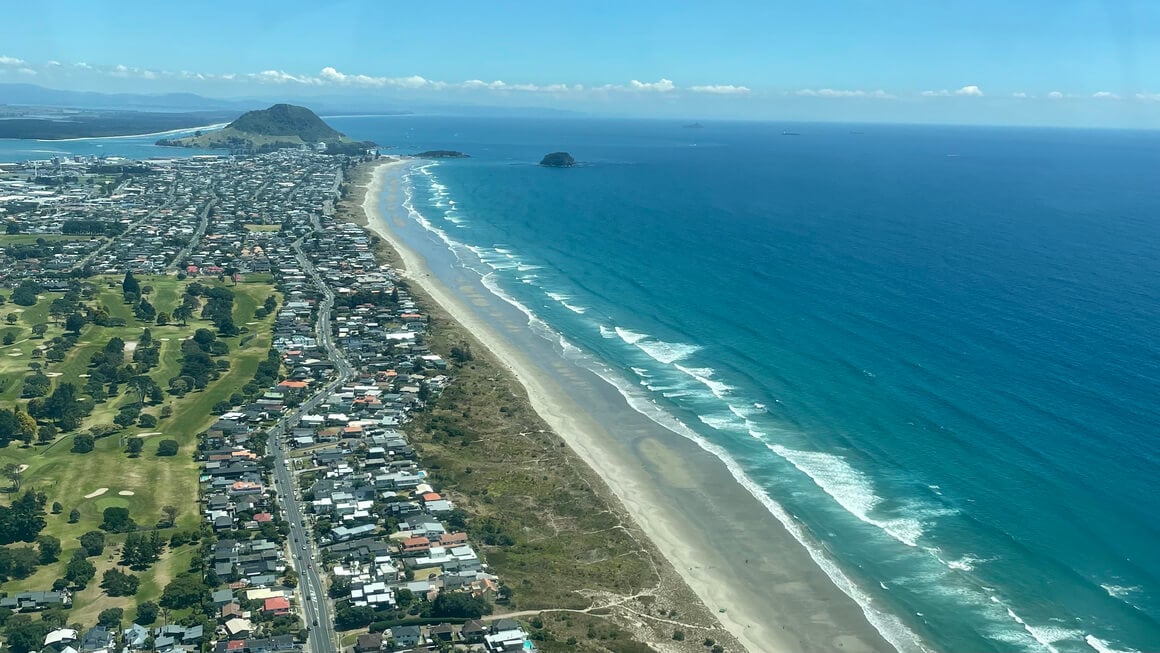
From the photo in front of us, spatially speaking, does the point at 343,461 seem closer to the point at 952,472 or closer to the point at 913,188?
the point at 952,472

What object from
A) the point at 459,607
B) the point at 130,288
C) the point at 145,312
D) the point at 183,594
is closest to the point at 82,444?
the point at 183,594

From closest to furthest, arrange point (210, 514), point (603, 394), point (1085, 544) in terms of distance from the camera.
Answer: point (1085, 544), point (210, 514), point (603, 394)

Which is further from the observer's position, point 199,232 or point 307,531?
point 199,232

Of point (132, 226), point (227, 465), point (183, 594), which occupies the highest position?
point (132, 226)

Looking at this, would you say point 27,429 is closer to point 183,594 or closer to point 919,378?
point 183,594

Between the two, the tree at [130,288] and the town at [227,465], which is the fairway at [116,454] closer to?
the town at [227,465]

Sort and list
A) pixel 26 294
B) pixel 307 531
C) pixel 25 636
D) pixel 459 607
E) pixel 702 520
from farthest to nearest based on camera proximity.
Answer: pixel 26 294 → pixel 702 520 → pixel 307 531 → pixel 459 607 → pixel 25 636

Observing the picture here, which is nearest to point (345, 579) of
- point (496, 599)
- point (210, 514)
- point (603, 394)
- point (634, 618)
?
point (496, 599)
